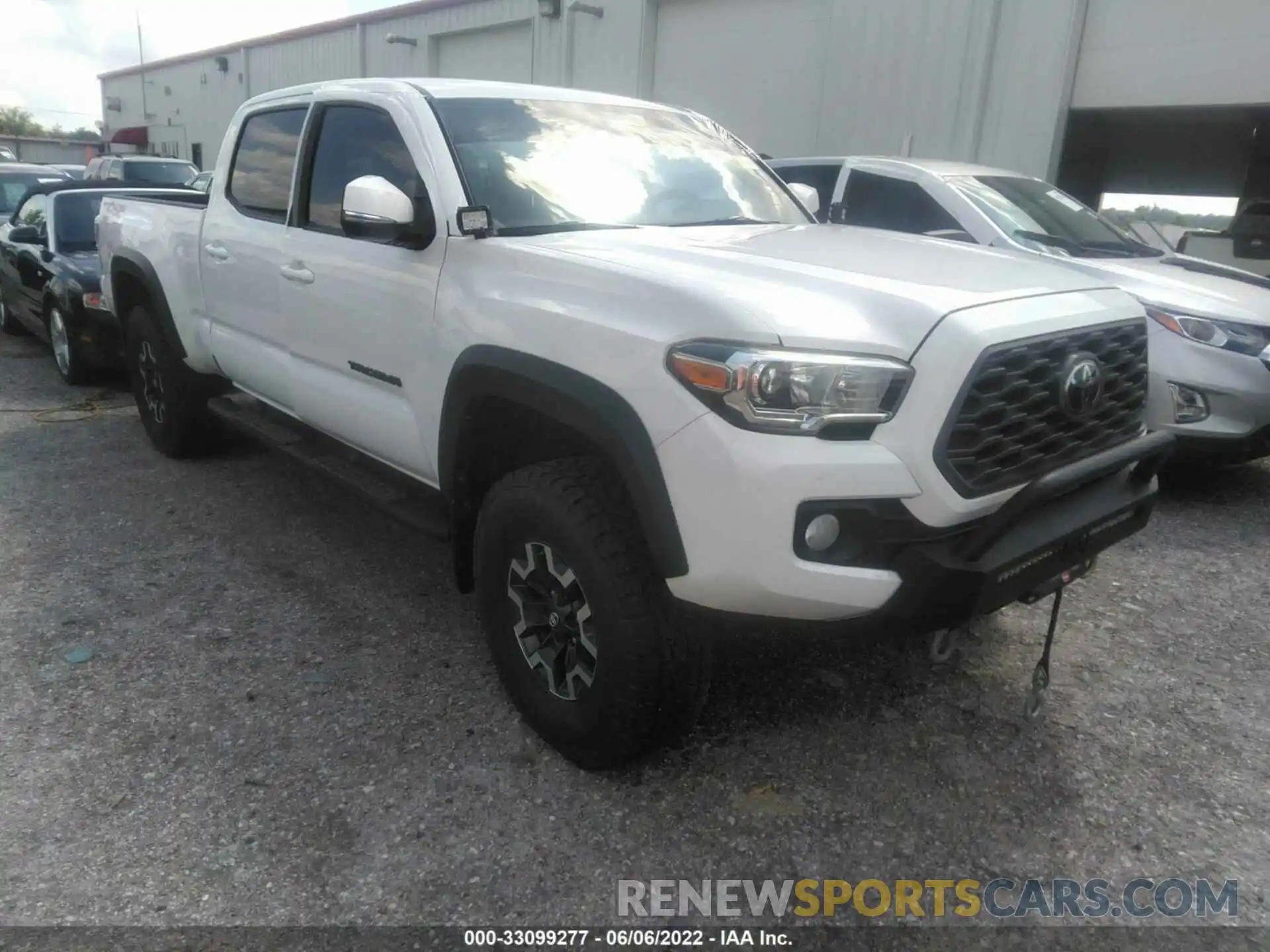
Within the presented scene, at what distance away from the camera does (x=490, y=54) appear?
1795 centimetres

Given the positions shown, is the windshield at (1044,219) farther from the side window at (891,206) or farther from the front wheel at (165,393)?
the front wheel at (165,393)

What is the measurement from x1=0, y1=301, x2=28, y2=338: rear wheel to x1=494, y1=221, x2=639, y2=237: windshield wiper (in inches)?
337

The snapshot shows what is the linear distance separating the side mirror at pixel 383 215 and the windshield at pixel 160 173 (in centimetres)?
1380

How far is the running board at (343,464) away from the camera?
10.8ft

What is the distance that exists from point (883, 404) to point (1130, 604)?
245cm

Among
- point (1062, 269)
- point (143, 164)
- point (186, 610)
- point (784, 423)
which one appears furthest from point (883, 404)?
point (143, 164)

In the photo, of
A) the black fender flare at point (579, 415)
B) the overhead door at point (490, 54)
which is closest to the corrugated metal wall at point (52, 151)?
the overhead door at point (490, 54)

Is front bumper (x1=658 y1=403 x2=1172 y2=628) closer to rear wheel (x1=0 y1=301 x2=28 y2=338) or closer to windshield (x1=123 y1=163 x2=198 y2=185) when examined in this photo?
rear wheel (x1=0 y1=301 x2=28 y2=338)

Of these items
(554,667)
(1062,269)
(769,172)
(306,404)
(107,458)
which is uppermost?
(769,172)

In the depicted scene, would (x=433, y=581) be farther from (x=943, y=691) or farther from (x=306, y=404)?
(x=943, y=691)

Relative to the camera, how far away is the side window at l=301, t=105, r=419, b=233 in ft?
11.2

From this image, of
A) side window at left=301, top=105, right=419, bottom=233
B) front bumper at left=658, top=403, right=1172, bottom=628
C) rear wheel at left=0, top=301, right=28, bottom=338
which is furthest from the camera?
rear wheel at left=0, top=301, right=28, bottom=338

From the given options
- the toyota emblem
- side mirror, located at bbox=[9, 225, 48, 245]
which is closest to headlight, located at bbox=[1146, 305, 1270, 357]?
the toyota emblem

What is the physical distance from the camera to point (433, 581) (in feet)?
13.6
